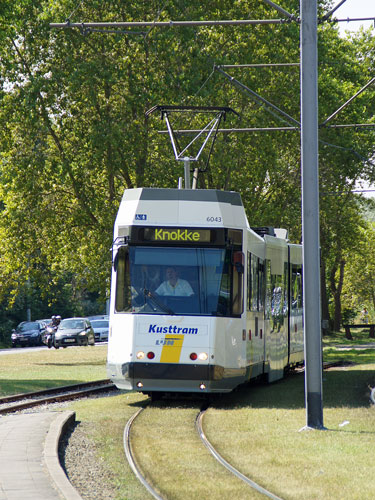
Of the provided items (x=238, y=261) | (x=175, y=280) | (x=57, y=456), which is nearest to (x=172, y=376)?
(x=175, y=280)

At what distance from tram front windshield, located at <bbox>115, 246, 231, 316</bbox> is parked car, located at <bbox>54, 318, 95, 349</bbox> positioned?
117 ft

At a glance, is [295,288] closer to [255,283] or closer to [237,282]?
[255,283]

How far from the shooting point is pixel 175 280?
635 inches

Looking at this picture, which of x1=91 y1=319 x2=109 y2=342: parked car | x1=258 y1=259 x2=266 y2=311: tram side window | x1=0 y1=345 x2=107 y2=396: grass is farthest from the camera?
x1=91 y1=319 x2=109 y2=342: parked car

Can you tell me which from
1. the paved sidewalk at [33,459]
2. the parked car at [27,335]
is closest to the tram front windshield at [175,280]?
the paved sidewalk at [33,459]

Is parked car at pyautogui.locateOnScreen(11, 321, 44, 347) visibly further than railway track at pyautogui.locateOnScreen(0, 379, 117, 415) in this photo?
Yes

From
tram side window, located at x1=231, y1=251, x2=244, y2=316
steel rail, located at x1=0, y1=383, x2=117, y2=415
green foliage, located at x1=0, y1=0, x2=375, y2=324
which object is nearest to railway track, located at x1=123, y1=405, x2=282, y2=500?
tram side window, located at x1=231, y1=251, x2=244, y2=316

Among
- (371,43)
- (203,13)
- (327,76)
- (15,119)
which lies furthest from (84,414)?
(371,43)

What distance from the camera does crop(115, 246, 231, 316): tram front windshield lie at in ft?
52.9

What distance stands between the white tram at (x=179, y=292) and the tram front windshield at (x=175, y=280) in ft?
0.05

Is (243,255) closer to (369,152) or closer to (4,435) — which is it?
(4,435)

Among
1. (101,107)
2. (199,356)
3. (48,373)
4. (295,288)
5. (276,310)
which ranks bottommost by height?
(48,373)

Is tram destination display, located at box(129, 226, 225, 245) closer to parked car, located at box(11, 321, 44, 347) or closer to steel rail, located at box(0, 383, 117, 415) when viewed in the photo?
steel rail, located at box(0, 383, 117, 415)

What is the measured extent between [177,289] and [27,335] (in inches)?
1775
